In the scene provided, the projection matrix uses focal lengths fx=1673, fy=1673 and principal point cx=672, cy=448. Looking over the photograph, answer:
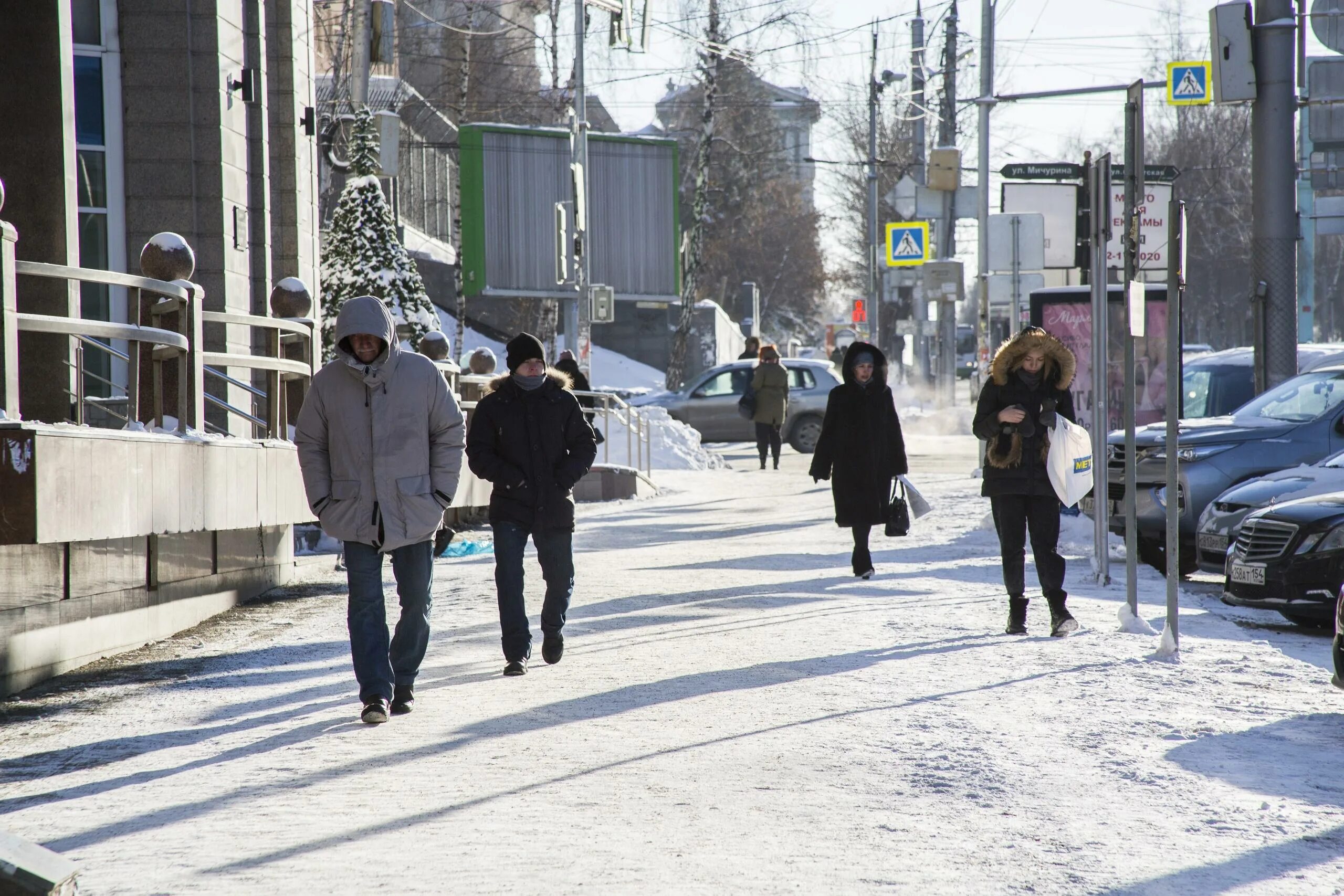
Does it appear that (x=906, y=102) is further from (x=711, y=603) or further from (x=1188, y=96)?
(x=711, y=603)

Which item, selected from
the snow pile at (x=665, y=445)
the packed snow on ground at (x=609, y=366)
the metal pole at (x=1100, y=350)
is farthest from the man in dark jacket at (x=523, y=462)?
the packed snow on ground at (x=609, y=366)

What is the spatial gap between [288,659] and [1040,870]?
5141 millimetres

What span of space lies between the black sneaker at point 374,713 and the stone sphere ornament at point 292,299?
551 cm

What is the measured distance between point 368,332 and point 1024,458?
13.7 feet

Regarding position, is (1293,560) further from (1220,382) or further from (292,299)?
(1220,382)

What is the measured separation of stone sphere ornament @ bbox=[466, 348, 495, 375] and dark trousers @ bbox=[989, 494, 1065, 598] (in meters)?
10.2

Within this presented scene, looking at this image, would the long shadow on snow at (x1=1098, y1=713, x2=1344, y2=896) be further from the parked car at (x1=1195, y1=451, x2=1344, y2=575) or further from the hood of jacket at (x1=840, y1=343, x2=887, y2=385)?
the hood of jacket at (x1=840, y1=343, x2=887, y2=385)

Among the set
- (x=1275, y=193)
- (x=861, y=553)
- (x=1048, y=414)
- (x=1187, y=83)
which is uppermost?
(x=1187, y=83)

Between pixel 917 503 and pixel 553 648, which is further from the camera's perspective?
pixel 917 503

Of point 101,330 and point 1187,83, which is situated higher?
point 1187,83

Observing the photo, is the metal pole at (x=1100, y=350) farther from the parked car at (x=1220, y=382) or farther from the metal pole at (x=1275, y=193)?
the parked car at (x=1220, y=382)

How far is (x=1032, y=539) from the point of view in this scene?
31.4ft

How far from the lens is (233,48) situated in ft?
46.9

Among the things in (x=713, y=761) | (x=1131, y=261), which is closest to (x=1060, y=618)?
(x=1131, y=261)
